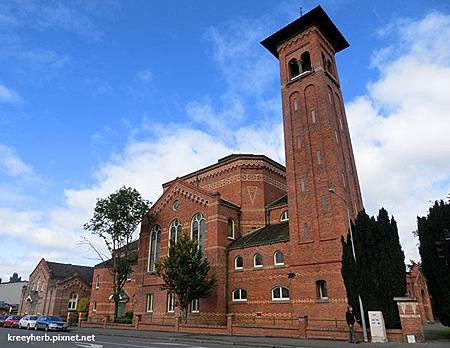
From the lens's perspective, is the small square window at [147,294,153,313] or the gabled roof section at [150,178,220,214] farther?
the small square window at [147,294,153,313]

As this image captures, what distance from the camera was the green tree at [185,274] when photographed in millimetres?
29341

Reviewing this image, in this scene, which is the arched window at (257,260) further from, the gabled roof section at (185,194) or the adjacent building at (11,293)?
the adjacent building at (11,293)

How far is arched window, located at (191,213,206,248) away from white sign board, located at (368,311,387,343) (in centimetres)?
1858

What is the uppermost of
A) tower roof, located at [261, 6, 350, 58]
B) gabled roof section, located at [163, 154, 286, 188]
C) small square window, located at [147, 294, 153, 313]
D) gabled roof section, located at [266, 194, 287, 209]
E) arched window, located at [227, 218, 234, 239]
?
tower roof, located at [261, 6, 350, 58]

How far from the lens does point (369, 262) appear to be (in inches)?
817

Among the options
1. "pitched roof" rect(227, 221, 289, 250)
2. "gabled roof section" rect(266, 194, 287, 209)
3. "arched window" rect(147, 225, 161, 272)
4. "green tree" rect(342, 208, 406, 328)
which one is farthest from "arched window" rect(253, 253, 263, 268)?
"arched window" rect(147, 225, 161, 272)

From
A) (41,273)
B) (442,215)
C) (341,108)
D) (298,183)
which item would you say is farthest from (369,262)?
(41,273)

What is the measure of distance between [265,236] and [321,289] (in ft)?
26.7

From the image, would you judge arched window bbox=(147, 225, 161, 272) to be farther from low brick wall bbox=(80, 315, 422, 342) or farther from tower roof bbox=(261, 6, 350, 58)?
tower roof bbox=(261, 6, 350, 58)

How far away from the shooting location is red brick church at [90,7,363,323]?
86.9 ft

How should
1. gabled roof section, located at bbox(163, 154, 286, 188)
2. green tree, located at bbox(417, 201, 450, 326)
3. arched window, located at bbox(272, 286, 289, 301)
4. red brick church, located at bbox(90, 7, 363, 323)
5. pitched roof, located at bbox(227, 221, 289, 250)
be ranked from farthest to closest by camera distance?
gabled roof section, located at bbox(163, 154, 286, 188) → pitched roof, located at bbox(227, 221, 289, 250) → arched window, located at bbox(272, 286, 289, 301) → red brick church, located at bbox(90, 7, 363, 323) → green tree, located at bbox(417, 201, 450, 326)

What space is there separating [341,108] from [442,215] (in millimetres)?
16167

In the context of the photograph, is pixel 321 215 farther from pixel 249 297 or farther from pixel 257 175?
pixel 257 175

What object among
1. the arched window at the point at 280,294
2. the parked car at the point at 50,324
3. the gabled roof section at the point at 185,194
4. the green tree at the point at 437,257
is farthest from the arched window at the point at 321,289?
the parked car at the point at 50,324
